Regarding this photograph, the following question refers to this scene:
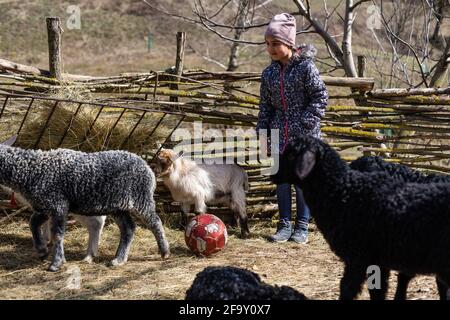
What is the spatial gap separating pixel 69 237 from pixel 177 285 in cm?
188

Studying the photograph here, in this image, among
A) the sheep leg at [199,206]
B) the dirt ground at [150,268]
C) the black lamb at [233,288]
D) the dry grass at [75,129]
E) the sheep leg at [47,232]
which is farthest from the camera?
the sheep leg at [199,206]

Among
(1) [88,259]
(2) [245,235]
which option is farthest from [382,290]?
(1) [88,259]

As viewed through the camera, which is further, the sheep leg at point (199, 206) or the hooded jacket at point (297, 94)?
the sheep leg at point (199, 206)

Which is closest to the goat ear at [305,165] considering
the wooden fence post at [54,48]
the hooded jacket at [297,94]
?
the hooded jacket at [297,94]

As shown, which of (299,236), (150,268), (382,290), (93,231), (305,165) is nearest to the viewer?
(305,165)

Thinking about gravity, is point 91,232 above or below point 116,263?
above

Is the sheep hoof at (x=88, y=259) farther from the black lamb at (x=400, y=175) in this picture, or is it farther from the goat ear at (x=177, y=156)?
the black lamb at (x=400, y=175)

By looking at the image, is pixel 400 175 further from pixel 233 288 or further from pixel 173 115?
pixel 173 115

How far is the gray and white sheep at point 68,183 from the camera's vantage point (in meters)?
5.45

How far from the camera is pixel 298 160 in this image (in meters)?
4.32

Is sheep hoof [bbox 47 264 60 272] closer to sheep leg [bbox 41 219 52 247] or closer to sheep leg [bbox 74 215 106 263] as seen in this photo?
sheep leg [bbox 74 215 106 263]

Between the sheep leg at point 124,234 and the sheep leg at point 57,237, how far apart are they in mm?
498

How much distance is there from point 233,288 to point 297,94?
2.61 meters
